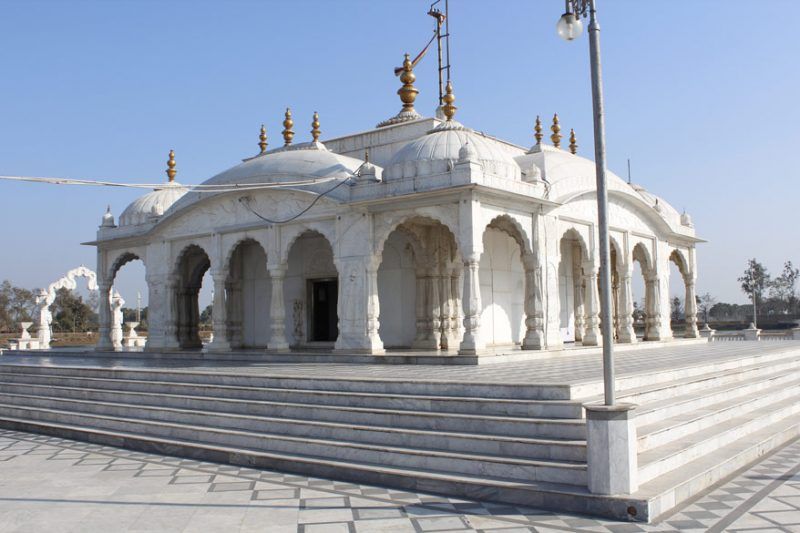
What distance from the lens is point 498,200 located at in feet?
45.5

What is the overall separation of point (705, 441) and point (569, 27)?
14.9 feet

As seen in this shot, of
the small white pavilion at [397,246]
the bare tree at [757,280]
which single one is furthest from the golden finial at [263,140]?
the bare tree at [757,280]

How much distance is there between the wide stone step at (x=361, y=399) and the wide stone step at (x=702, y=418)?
74 centimetres

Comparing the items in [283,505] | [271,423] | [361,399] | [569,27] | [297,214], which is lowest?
[283,505]

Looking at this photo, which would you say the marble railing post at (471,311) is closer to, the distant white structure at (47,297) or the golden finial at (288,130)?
the golden finial at (288,130)

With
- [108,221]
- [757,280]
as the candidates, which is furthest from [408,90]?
[757,280]

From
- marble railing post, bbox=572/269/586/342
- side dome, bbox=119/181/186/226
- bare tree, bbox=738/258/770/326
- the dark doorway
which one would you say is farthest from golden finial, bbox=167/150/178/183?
bare tree, bbox=738/258/770/326

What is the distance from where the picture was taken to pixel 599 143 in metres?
6.46

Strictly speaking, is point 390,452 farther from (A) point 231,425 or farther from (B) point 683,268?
(B) point 683,268

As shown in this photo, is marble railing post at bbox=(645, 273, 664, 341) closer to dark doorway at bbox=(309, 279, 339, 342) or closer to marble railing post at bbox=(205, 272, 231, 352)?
dark doorway at bbox=(309, 279, 339, 342)

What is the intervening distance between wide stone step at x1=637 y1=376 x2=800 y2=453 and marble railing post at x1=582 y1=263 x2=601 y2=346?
16.4 ft

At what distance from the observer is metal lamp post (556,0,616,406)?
20.2 feet

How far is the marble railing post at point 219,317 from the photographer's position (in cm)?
1694

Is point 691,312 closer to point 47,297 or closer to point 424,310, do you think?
point 424,310
